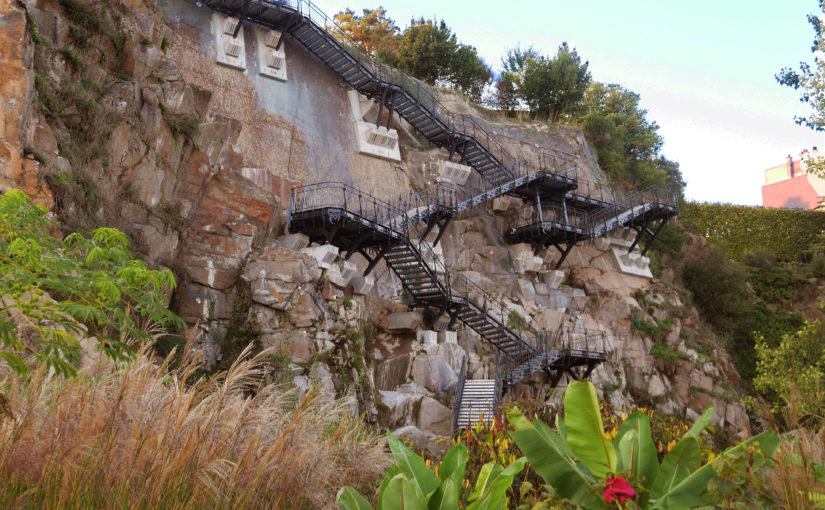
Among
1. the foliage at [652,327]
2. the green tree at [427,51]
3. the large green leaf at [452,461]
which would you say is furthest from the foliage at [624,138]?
the large green leaf at [452,461]

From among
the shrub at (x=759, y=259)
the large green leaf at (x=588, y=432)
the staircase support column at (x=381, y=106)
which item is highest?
the staircase support column at (x=381, y=106)

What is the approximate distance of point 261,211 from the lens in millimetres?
18359

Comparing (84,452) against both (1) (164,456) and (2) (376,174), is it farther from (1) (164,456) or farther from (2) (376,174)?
(2) (376,174)

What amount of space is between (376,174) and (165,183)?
8.64 m

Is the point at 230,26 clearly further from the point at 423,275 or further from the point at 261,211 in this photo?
the point at 423,275

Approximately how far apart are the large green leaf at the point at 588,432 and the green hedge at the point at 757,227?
33.3m

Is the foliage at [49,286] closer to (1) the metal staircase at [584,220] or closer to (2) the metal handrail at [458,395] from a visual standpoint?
(2) the metal handrail at [458,395]

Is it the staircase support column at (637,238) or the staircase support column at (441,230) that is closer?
the staircase support column at (441,230)

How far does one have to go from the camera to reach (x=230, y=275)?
17250 mm

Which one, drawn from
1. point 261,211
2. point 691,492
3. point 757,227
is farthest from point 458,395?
point 757,227

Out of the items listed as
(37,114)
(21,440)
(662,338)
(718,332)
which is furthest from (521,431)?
(718,332)

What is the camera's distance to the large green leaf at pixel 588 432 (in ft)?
15.5

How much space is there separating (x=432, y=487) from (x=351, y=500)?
73 cm

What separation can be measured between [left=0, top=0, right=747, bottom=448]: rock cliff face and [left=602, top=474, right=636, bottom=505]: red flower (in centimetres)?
662
